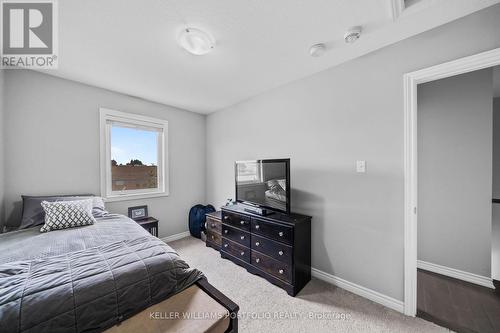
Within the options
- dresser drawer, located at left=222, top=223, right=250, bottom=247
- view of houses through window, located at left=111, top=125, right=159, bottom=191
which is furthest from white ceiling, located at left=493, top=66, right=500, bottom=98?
view of houses through window, located at left=111, top=125, right=159, bottom=191

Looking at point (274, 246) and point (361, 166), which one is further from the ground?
point (361, 166)

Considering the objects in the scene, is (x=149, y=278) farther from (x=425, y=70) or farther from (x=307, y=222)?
(x=425, y=70)

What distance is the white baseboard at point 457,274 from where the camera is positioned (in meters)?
2.01

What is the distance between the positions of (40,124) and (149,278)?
8.37ft

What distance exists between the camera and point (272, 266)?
6.93 feet

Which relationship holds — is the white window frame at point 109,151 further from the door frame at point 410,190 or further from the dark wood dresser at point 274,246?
the door frame at point 410,190

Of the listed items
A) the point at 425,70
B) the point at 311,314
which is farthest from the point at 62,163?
the point at 425,70

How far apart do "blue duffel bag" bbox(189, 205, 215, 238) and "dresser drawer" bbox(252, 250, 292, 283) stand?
59.1 inches

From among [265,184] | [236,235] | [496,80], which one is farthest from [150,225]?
[496,80]

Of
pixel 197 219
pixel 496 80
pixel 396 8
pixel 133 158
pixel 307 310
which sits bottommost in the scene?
pixel 307 310

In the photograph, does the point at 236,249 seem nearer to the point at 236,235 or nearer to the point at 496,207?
the point at 236,235

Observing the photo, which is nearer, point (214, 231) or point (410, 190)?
point (410, 190)

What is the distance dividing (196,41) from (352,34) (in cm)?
134

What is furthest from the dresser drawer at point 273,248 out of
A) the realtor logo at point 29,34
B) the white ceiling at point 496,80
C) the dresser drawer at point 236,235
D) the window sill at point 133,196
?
the white ceiling at point 496,80
